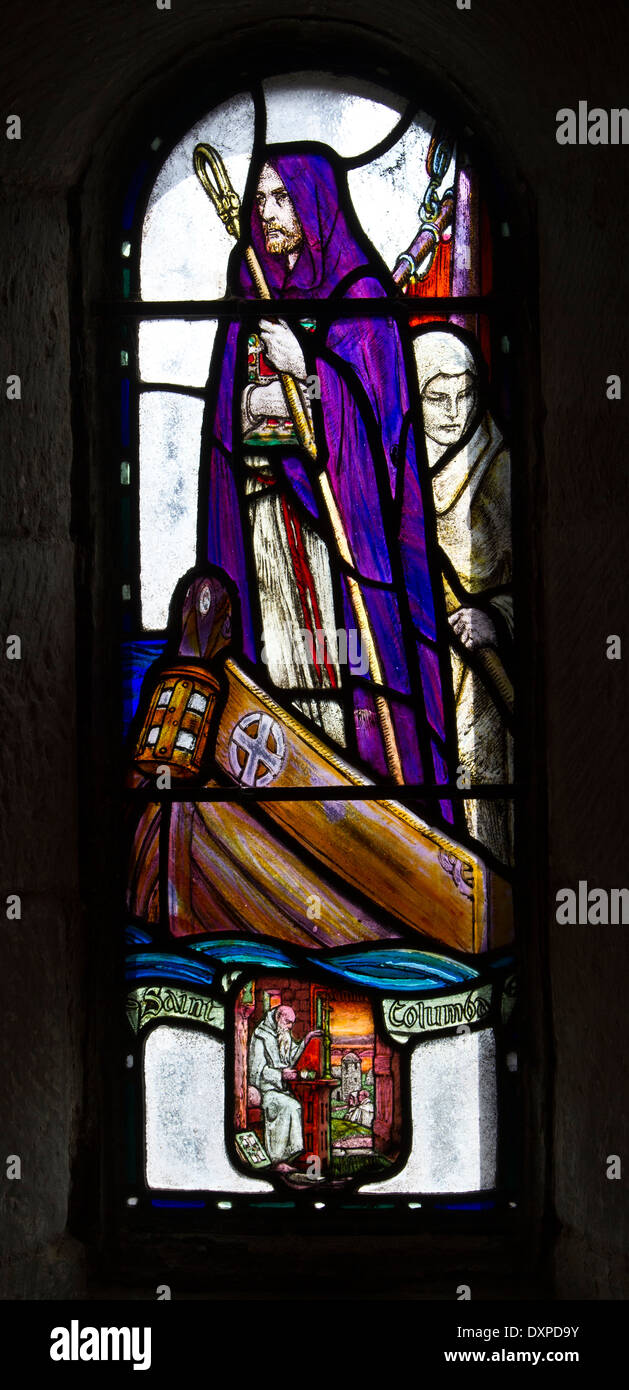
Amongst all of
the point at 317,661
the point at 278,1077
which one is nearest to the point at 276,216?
the point at 317,661

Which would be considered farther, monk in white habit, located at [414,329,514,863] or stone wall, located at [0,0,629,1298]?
monk in white habit, located at [414,329,514,863]

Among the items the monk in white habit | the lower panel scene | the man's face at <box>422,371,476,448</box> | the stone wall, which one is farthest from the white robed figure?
the man's face at <box>422,371,476,448</box>

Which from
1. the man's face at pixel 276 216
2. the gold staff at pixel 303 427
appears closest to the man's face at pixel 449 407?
the gold staff at pixel 303 427

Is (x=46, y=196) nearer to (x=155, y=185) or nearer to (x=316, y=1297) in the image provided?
(x=155, y=185)

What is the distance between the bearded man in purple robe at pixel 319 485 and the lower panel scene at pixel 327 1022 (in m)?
0.20

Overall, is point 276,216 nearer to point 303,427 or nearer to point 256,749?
point 303,427

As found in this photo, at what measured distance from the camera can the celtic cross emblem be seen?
101 inches

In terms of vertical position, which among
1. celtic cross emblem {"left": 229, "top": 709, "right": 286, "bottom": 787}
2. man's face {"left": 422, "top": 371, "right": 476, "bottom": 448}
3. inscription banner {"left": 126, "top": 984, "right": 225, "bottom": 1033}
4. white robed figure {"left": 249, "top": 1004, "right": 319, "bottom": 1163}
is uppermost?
man's face {"left": 422, "top": 371, "right": 476, "bottom": 448}

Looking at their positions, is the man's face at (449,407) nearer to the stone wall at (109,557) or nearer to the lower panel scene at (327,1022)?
the stone wall at (109,557)

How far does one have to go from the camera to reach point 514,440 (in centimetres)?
255

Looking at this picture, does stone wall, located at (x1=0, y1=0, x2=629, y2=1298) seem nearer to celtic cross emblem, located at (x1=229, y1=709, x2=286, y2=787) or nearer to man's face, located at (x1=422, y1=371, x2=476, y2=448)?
man's face, located at (x1=422, y1=371, x2=476, y2=448)

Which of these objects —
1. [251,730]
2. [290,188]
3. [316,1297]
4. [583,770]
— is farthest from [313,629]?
[316,1297]

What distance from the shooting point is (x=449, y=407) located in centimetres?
258

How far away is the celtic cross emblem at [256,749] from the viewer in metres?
2.57
